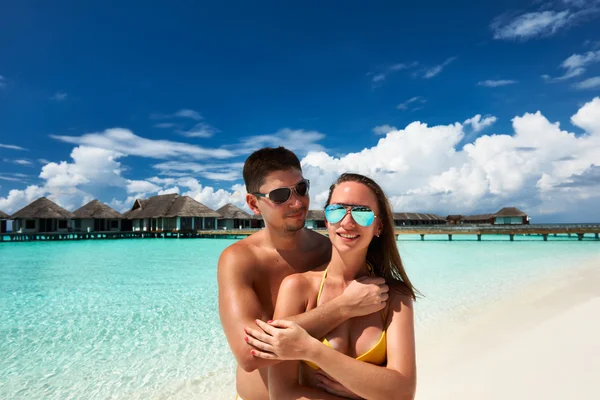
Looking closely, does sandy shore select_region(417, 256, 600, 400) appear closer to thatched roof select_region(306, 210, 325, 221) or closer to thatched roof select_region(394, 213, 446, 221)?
thatched roof select_region(306, 210, 325, 221)

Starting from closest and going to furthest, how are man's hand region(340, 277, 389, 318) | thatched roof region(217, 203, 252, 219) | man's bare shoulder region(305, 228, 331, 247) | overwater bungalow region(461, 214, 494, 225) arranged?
man's hand region(340, 277, 389, 318) < man's bare shoulder region(305, 228, 331, 247) < thatched roof region(217, 203, 252, 219) < overwater bungalow region(461, 214, 494, 225)

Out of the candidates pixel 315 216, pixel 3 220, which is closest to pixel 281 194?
pixel 315 216

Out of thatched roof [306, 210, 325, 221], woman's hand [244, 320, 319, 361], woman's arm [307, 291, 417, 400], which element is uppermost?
thatched roof [306, 210, 325, 221]

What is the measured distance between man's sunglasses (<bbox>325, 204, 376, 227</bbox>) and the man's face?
26cm

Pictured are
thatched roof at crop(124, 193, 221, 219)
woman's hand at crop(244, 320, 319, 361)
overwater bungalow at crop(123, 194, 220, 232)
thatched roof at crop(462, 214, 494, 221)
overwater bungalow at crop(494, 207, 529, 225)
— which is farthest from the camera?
thatched roof at crop(462, 214, 494, 221)

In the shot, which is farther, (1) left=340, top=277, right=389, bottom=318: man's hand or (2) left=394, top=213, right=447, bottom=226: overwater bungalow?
(2) left=394, top=213, right=447, bottom=226: overwater bungalow

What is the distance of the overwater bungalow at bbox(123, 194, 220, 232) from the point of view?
42188 mm

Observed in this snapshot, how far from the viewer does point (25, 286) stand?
12.7 metres

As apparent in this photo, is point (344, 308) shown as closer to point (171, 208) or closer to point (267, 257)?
point (267, 257)

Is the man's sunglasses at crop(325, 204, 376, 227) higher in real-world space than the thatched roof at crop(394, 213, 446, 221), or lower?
lower

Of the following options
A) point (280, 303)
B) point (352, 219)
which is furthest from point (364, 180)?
point (280, 303)

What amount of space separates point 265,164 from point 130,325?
289 inches

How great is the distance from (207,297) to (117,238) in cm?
3705

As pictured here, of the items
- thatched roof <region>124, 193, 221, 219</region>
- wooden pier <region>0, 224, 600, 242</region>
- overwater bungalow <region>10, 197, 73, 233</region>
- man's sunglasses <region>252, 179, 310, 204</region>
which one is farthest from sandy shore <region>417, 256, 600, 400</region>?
overwater bungalow <region>10, 197, 73, 233</region>
